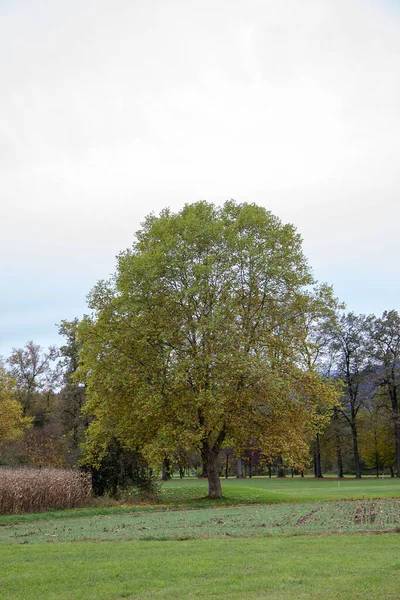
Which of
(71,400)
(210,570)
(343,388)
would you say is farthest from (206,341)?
(343,388)

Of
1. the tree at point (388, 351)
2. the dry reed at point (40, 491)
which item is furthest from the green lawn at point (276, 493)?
the tree at point (388, 351)

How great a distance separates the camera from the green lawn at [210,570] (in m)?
7.50

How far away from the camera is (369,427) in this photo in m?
66.9

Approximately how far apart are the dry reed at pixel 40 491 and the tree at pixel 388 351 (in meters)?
40.8

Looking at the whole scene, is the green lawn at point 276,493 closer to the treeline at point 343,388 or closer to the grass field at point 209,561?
the treeline at point 343,388

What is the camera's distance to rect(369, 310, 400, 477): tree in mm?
59219

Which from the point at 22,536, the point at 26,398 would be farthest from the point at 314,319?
the point at 26,398

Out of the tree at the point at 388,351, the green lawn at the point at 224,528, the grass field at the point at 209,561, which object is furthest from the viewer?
the tree at the point at 388,351

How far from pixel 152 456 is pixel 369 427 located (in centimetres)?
4705

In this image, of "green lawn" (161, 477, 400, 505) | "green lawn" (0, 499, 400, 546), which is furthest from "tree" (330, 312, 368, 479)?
"green lawn" (0, 499, 400, 546)

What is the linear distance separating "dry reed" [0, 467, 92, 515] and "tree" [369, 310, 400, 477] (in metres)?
40.8

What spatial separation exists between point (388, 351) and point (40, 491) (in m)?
46.1

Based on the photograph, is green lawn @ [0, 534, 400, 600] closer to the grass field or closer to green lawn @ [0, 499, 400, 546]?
the grass field

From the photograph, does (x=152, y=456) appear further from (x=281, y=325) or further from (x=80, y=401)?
(x=80, y=401)
